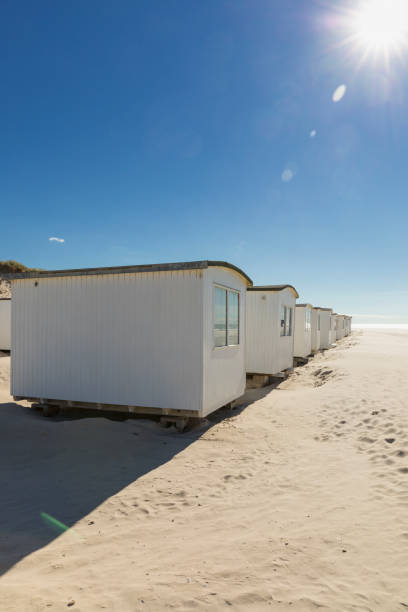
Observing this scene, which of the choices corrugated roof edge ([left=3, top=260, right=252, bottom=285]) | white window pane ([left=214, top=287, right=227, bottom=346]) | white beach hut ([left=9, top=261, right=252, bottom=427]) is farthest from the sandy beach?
corrugated roof edge ([left=3, top=260, right=252, bottom=285])

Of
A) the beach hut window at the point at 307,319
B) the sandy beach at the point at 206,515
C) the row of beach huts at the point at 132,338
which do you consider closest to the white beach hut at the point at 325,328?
the beach hut window at the point at 307,319

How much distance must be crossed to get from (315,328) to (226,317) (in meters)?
15.8

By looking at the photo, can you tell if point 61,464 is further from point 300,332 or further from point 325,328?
point 325,328

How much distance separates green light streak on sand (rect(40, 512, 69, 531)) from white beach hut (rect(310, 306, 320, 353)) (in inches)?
748

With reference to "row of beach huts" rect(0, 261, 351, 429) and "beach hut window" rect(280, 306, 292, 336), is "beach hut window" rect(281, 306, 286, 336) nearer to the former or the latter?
"beach hut window" rect(280, 306, 292, 336)

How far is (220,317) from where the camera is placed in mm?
7824

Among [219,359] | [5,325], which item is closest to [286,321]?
[219,359]

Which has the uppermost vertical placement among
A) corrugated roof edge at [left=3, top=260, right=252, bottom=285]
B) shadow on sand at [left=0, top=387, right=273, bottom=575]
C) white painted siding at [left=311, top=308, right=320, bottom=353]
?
corrugated roof edge at [left=3, top=260, right=252, bottom=285]

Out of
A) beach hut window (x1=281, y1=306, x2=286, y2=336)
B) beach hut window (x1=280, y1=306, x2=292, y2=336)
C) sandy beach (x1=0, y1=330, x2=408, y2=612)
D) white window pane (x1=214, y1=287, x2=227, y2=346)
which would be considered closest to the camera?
sandy beach (x1=0, y1=330, x2=408, y2=612)

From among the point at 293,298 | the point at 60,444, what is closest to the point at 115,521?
the point at 60,444

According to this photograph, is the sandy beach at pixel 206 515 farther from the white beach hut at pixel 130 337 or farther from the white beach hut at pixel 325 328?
the white beach hut at pixel 325 328

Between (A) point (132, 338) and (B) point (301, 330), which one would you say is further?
(B) point (301, 330)

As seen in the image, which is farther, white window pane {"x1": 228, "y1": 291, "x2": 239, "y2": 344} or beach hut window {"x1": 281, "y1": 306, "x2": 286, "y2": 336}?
beach hut window {"x1": 281, "y1": 306, "x2": 286, "y2": 336}

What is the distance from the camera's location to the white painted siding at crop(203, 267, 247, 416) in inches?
280
